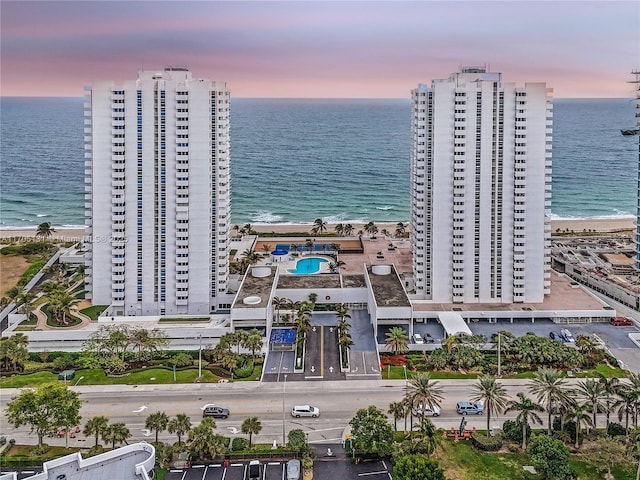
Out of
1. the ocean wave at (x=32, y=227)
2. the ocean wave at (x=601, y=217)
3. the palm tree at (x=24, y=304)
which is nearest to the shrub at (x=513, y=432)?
the palm tree at (x=24, y=304)

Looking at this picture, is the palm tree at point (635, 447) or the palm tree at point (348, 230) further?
the palm tree at point (348, 230)

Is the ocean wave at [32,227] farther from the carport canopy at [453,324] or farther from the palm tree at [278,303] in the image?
the carport canopy at [453,324]

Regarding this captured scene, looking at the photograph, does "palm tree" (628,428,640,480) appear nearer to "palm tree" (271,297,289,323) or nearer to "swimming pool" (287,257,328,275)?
"palm tree" (271,297,289,323)

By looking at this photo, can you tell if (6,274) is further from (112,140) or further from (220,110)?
(220,110)

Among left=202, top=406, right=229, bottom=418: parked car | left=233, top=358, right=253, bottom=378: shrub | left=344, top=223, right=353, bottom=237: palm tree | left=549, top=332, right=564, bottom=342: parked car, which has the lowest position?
left=202, top=406, right=229, bottom=418: parked car

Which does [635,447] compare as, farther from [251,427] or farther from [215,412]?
[215,412]

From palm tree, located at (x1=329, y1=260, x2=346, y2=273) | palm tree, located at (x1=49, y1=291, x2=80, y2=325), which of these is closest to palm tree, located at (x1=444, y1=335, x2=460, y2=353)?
palm tree, located at (x1=329, y1=260, x2=346, y2=273)

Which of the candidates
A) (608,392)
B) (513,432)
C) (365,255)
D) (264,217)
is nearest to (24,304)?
(365,255)
